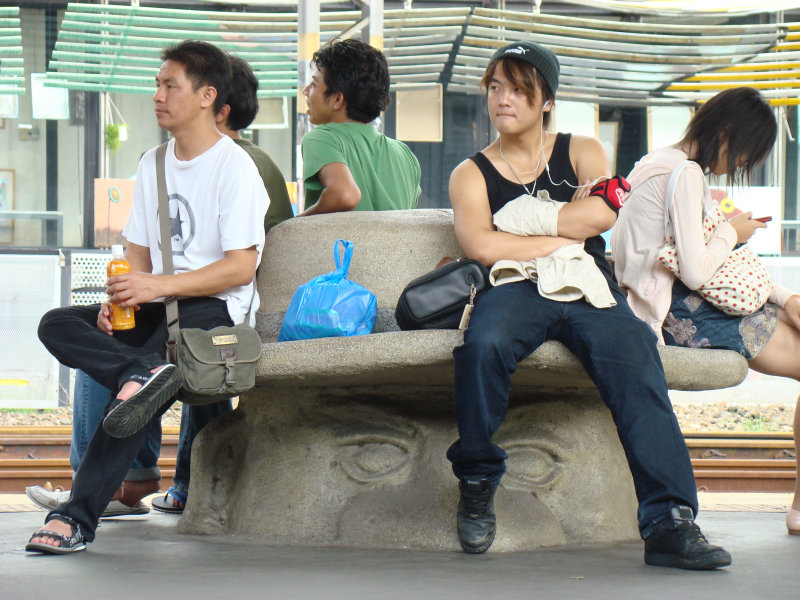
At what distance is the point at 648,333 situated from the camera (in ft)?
12.2

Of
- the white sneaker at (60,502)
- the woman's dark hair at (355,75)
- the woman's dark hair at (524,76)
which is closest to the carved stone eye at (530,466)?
the woman's dark hair at (524,76)

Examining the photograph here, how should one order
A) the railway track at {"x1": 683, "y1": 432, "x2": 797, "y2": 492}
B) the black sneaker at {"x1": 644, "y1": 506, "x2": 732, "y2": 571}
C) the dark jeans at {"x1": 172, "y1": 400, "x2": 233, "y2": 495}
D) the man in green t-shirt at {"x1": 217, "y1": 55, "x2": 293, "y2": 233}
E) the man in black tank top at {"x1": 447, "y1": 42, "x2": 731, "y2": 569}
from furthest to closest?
the railway track at {"x1": 683, "y1": 432, "x2": 797, "y2": 492} → the dark jeans at {"x1": 172, "y1": 400, "x2": 233, "y2": 495} → the man in green t-shirt at {"x1": 217, "y1": 55, "x2": 293, "y2": 233} → the man in black tank top at {"x1": 447, "y1": 42, "x2": 731, "y2": 569} → the black sneaker at {"x1": 644, "y1": 506, "x2": 732, "y2": 571}

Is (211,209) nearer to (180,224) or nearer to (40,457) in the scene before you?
(180,224)

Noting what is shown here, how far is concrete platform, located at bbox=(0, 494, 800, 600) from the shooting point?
3.06m

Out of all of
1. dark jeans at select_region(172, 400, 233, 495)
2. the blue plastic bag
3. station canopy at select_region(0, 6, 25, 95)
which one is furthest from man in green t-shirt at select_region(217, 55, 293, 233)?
station canopy at select_region(0, 6, 25, 95)

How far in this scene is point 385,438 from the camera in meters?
4.19

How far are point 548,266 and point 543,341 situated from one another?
10.4 inches

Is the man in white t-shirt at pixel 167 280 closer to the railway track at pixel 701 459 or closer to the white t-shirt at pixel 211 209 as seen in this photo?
the white t-shirt at pixel 211 209

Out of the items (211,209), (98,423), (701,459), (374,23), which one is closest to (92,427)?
(98,423)

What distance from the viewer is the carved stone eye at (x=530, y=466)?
13.5 feet

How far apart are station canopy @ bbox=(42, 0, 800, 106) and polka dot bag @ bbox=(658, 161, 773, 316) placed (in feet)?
27.4

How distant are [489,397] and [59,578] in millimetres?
1331

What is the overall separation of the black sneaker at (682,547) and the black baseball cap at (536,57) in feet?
5.25

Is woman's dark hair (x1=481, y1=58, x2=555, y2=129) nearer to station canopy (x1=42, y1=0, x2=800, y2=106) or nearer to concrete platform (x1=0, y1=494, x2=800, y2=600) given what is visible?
concrete platform (x1=0, y1=494, x2=800, y2=600)
